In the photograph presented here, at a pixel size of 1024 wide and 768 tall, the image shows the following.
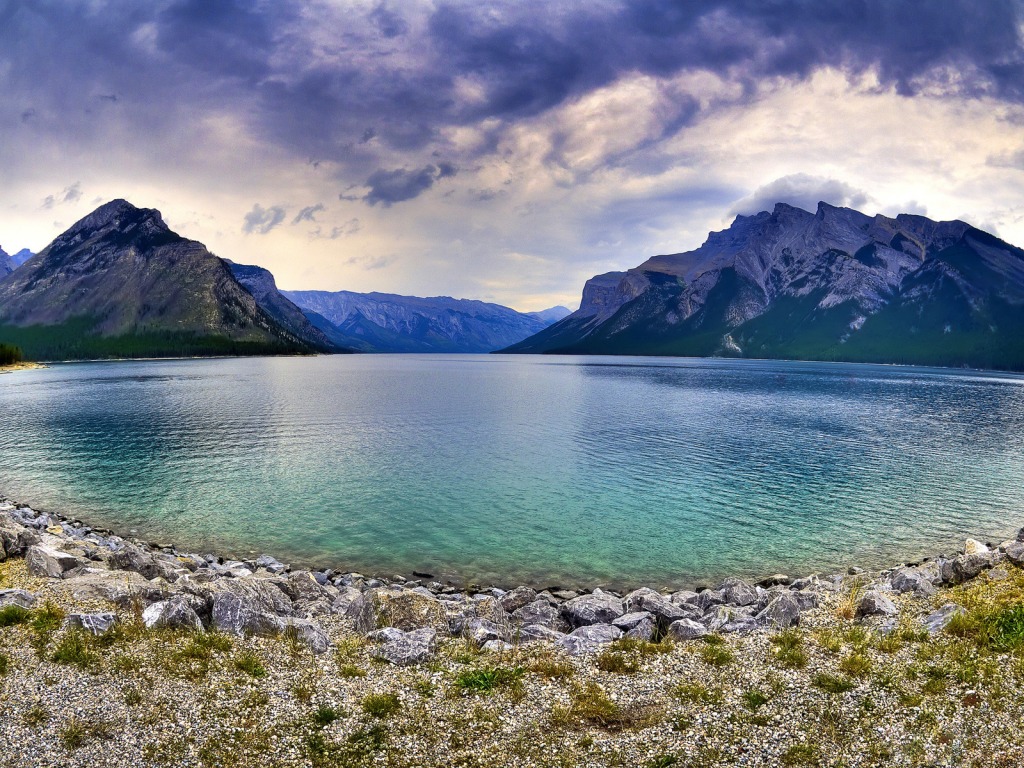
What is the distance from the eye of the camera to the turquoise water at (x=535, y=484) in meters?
37.9

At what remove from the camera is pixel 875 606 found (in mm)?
21328

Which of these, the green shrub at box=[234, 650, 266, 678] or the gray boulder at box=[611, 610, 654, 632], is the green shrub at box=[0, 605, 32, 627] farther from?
the gray boulder at box=[611, 610, 654, 632]

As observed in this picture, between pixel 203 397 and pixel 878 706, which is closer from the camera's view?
pixel 878 706

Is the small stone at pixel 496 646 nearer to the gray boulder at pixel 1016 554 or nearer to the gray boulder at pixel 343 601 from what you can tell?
the gray boulder at pixel 343 601

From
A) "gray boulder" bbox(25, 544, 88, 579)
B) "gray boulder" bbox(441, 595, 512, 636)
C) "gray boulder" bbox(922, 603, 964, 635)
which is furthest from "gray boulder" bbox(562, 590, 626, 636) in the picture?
"gray boulder" bbox(25, 544, 88, 579)

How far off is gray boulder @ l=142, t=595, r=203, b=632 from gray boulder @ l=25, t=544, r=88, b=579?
9.13 meters

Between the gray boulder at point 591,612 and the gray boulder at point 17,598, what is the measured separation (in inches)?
801

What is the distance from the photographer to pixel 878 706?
14.6 metres

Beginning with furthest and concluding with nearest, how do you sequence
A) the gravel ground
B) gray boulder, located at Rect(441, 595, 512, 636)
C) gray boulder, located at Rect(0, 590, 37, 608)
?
gray boulder, located at Rect(441, 595, 512, 636) → gray boulder, located at Rect(0, 590, 37, 608) → the gravel ground

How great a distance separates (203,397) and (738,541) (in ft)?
416

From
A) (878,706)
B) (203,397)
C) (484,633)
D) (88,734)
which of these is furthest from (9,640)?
(203,397)

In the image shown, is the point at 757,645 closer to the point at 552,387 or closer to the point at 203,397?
the point at 203,397

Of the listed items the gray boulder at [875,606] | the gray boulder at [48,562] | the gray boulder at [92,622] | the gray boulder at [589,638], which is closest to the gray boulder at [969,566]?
the gray boulder at [875,606]

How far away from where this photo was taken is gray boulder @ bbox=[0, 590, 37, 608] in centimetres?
1905
